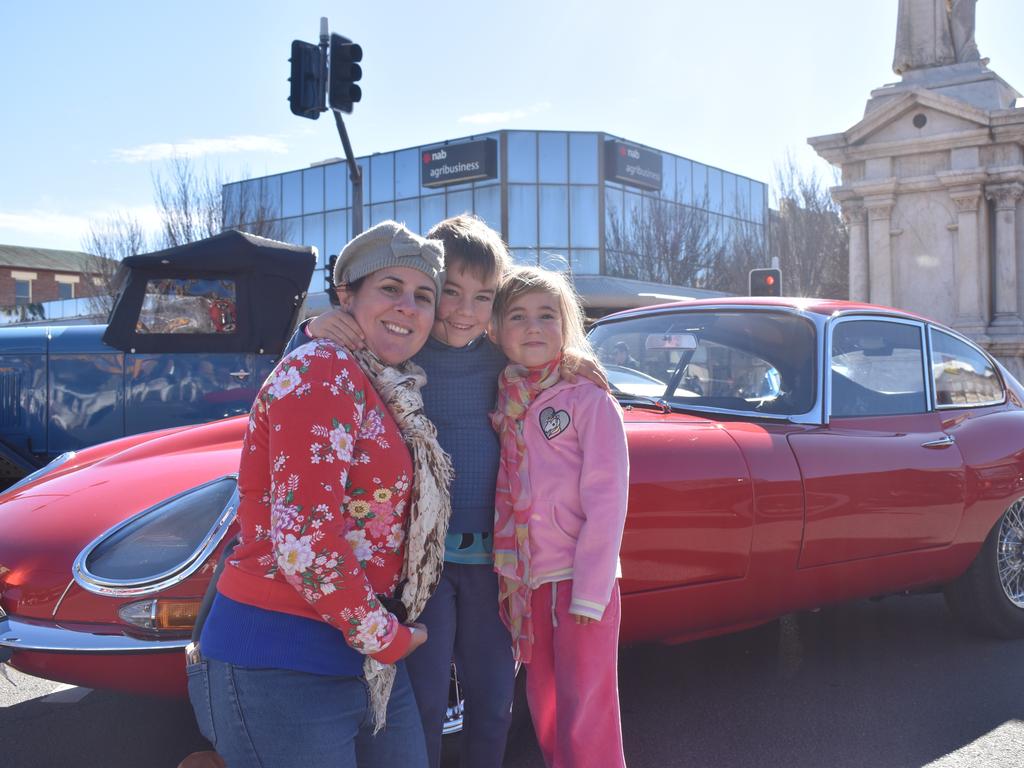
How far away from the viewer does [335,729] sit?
167 cm

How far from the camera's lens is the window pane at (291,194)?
39.4 m

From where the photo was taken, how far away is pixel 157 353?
22.2 feet

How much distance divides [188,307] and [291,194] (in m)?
34.3

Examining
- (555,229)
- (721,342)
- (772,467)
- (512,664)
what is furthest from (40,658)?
(555,229)

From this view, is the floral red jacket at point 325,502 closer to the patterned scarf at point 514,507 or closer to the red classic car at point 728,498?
the patterned scarf at point 514,507

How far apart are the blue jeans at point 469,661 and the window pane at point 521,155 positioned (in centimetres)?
3376

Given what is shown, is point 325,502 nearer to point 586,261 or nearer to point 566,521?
point 566,521

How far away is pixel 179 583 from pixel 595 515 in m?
1.38

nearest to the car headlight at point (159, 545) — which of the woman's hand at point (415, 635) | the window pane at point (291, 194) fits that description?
the woman's hand at point (415, 635)

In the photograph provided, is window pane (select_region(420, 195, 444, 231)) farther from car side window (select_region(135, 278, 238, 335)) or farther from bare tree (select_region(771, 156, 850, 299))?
car side window (select_region(135, 278, 238, 335))

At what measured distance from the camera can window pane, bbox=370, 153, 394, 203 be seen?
37688 millimetres

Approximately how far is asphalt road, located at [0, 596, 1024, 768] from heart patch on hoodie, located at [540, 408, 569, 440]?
1559 mm

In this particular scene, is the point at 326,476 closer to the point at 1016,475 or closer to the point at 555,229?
the point at 1016,475

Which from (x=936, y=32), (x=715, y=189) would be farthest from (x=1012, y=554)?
(x=715, y=189)
